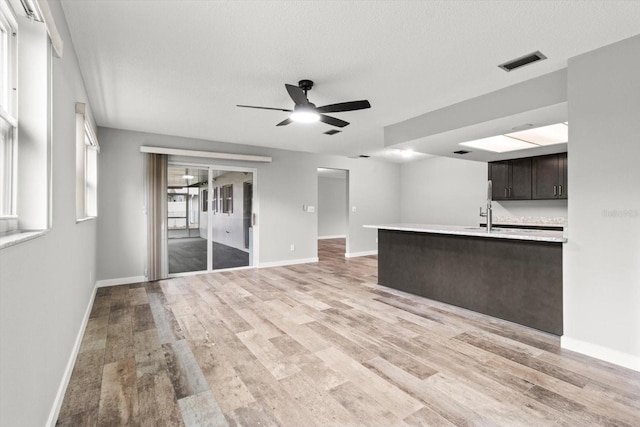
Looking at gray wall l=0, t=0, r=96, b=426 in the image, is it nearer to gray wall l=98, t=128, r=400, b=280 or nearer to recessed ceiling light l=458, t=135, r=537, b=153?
gray wall l=98, t=128, r=400, b=280

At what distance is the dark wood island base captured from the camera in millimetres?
3027

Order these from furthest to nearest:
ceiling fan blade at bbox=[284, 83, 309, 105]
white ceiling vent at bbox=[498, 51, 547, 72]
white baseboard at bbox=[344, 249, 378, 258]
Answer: white baseboard at bbox=[344, 249, 378, 258] → ceiling fan blade at bbox=[284, 83, 309, 105] → white ceiling vent at bbox=[498, 51, 547, 72]

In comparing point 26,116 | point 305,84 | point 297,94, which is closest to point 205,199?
point 305,84

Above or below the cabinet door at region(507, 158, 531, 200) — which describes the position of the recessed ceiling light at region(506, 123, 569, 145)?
above

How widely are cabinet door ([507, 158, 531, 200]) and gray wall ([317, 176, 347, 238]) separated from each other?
257 inches

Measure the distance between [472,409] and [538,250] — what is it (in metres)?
1.92

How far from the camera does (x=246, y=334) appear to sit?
3.02m

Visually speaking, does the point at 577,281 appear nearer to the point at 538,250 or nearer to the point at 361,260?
the point at 538,250

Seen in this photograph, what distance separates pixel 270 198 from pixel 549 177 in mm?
5186

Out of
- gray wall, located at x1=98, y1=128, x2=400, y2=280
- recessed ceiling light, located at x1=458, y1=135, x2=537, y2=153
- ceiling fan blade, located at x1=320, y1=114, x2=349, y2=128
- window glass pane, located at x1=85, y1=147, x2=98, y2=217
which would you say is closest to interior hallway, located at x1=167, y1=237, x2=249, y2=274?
gray wall, located at x1=98, y1=128, x2=400, y2=280

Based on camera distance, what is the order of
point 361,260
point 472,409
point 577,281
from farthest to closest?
point 361,260
point 577,281
point 472,409

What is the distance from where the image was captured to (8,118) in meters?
1.41

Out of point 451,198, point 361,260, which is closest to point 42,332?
point 361,260

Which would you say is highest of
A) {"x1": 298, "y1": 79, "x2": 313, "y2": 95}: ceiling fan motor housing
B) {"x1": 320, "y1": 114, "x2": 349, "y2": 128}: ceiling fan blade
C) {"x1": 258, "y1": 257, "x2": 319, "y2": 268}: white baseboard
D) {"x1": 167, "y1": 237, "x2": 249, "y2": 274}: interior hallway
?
{"x1": 298, "y1": 79, "x2": 313, "y2": 95}: ceiling fan motor housing
